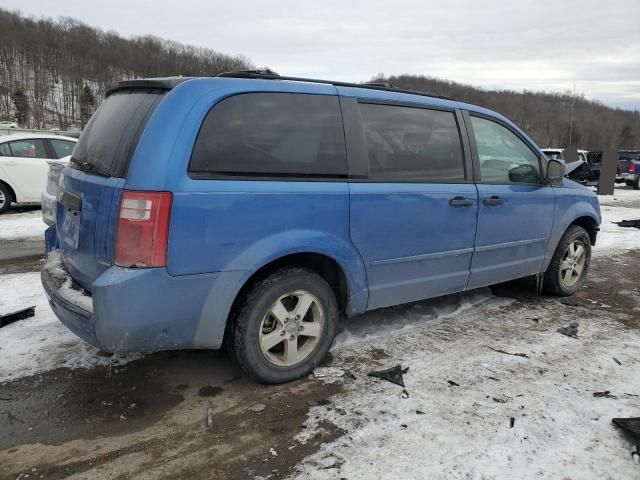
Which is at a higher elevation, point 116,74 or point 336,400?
point 116,74

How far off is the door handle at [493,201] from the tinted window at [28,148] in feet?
30.7

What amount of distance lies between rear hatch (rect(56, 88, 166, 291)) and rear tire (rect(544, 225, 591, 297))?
4.00 meters

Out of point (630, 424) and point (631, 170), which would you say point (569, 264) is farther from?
point (631, 170)

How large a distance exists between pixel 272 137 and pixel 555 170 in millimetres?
2862

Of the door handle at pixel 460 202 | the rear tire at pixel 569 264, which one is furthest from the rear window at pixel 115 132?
the rear tire at pixel 569 264

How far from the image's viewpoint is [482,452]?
8.30ft

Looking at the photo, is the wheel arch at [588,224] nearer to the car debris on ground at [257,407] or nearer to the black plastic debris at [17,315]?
the car debris on ground at [257,407]

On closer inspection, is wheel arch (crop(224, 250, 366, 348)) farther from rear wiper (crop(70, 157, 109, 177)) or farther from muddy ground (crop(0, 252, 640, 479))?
rear wiper (crop(70, 157, 109, 177))

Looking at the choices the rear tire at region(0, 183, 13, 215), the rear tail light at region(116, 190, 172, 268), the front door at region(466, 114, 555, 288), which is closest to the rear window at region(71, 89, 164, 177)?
the rear tail light at region(116, 190, 172, 268)

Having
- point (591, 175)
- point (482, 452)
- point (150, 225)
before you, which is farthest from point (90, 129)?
point (591, 175)

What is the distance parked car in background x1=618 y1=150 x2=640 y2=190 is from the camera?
861 inches

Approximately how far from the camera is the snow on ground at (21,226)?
26.3 ft

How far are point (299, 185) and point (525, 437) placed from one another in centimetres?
184

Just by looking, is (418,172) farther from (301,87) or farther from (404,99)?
(301,87)
